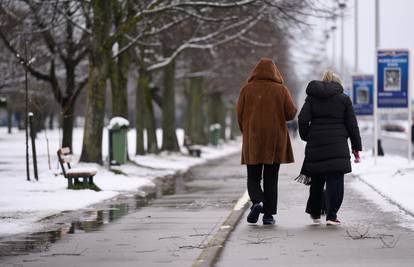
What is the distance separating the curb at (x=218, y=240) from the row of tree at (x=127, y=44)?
9.28 metres

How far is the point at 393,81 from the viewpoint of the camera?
2559 cm

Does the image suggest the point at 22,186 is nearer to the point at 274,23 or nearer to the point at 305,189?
the point at 305,189

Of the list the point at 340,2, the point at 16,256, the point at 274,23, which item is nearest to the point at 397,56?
the point at 274,23

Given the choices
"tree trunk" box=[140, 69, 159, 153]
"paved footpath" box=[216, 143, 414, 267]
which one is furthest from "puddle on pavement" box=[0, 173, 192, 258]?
"tree trunk" box=[140, 69, 159, 153]

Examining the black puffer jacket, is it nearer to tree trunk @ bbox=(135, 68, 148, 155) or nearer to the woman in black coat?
the woman in black coat

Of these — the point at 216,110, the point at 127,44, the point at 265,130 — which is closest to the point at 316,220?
the point at 265,130

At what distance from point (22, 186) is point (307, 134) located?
9.74 metres

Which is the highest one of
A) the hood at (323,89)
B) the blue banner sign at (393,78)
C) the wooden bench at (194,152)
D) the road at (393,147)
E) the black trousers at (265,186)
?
the blue banner sign at (393,78)

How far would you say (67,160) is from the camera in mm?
21156

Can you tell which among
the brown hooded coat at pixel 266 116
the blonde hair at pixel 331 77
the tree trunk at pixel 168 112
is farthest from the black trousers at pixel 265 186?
the tree trunk at pixel 168 112

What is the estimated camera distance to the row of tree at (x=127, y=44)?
987 inches

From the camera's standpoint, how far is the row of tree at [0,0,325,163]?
25.1m

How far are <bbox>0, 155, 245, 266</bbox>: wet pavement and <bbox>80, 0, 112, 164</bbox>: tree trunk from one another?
7.59 m

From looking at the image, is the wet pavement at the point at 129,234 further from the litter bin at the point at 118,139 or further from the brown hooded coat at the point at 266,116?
the litter bin at the point at 118,139
